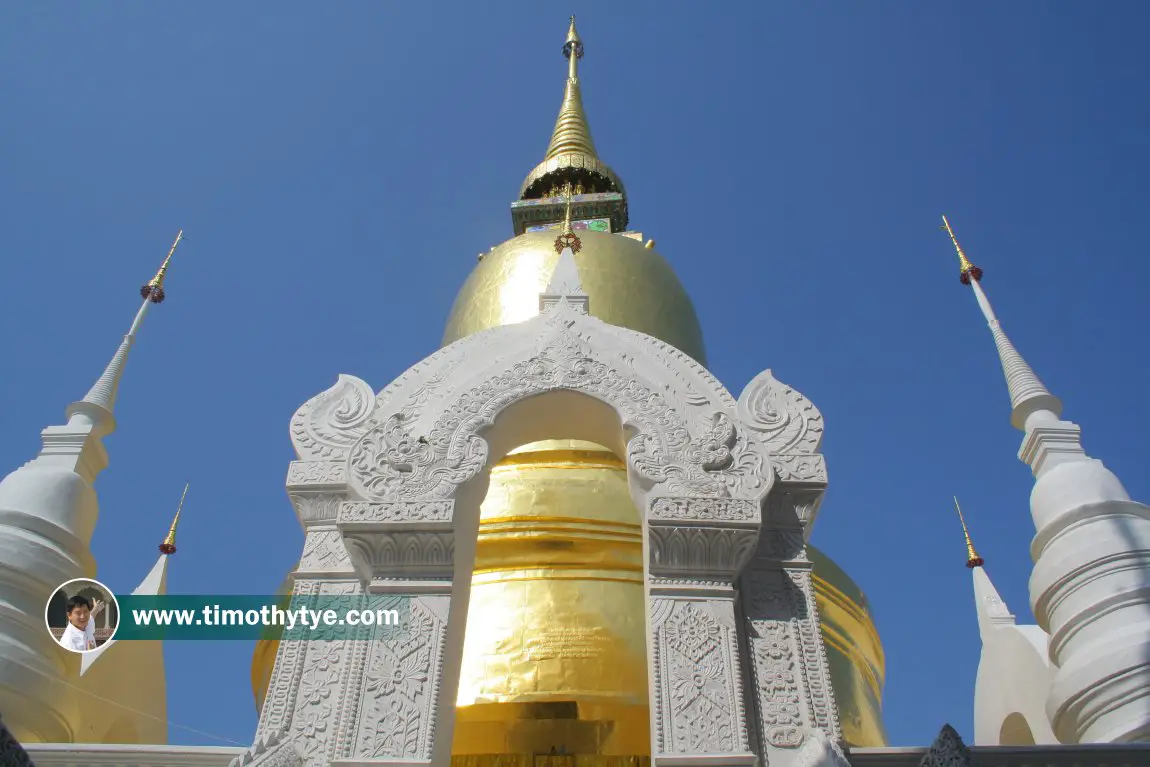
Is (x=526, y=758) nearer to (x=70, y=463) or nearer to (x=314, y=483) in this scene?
(x=314, y=483)

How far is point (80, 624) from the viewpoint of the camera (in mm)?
7664

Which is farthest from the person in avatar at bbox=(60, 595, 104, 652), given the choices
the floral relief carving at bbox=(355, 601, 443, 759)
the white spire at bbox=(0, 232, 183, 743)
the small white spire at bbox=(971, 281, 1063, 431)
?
the small white spire at bbox=(971, 281, 1063, 431)

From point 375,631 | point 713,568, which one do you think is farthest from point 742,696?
point 375,631

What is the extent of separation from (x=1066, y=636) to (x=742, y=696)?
12.3 feet

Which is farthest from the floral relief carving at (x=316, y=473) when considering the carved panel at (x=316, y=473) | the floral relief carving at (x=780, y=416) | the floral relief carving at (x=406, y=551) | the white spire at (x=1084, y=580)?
the white spire at (x=1084, y=580)

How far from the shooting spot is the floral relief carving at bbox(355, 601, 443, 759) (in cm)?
529

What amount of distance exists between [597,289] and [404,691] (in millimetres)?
8370

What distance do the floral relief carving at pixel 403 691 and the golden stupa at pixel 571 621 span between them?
215cm

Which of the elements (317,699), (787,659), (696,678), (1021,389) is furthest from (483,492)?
(1021,389)

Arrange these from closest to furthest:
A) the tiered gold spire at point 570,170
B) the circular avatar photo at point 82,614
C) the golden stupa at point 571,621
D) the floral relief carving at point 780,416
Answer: the floral relief carving at point 780,416 → the circular avatar photo at point 82,614 → the golden stupa at point 571,621 → the tiered gold spire at point 570,170

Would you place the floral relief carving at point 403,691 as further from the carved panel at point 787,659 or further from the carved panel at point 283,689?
the carved panel at point 787,659

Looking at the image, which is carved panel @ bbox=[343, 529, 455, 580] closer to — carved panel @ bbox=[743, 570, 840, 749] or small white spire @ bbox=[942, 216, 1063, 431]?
carved panel @ bbox=[743, 570, 840, 749]

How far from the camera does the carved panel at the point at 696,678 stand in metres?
5.26

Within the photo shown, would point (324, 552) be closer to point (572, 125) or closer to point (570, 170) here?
point (570, 170)
